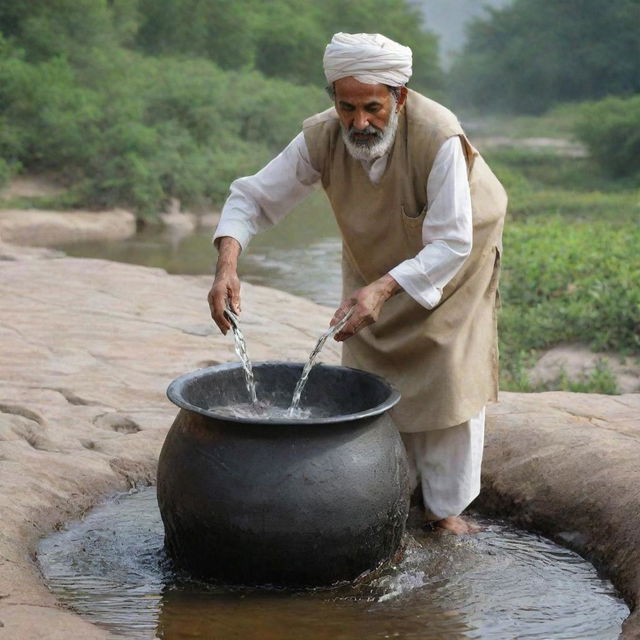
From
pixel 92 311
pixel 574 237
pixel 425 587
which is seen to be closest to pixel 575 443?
pixel 425 587

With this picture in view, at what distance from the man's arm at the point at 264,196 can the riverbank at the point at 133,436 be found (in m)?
1.08

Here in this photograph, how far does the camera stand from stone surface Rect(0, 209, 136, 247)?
44.3 ft

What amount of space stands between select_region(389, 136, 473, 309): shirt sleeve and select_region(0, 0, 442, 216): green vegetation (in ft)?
39.7

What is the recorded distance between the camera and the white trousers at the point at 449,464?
4090mm

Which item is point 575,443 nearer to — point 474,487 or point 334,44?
point 474,487

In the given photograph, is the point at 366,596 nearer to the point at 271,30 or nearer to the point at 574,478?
the point at 574,478

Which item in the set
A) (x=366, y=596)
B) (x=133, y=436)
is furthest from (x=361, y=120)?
(x=133, y=436)

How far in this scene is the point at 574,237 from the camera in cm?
1164

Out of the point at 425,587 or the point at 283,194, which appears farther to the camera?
the point at 283,194

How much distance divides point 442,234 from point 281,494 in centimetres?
97

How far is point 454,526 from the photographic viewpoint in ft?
13.8

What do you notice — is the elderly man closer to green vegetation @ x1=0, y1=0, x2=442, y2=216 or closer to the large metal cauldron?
the large metal cauldron

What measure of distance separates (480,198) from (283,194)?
68 centimetres

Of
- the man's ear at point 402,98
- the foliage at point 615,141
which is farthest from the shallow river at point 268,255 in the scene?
the foliage at point 615,141
